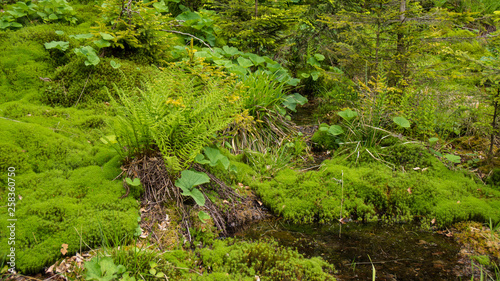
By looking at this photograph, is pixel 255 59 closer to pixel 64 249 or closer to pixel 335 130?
pixel 335 130

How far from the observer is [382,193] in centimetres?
327

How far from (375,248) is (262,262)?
109 centimetres

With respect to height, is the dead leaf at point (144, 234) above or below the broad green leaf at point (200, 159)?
below

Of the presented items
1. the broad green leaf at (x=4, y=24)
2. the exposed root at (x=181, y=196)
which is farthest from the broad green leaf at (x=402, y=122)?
the broad green leaf at (x=4, y=24)

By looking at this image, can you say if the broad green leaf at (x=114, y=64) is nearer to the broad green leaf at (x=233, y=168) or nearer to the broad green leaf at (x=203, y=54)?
the broad green leaf at (x=203, y=54)

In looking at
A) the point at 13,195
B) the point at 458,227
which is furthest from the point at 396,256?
the point at 13,195

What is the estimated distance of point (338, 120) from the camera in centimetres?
463

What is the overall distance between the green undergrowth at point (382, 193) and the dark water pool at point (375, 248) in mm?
186

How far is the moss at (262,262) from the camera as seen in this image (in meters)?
2.21

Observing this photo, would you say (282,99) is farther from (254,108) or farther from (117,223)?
(117,223)

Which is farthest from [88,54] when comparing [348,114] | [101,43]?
[348,114]

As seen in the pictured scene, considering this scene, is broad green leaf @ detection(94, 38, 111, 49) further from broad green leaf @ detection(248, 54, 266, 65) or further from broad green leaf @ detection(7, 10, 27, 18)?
broad green leaf @ detection(248, 54, 266, 65)

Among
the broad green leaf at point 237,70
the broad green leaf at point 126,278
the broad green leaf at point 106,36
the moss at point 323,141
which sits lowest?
the moss at point 323,141

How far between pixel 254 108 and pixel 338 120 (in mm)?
1374
